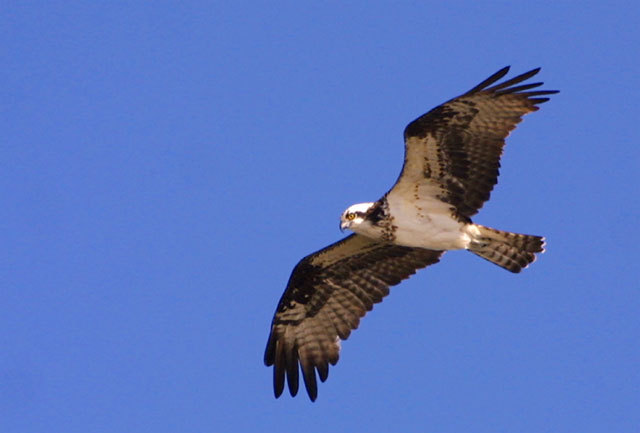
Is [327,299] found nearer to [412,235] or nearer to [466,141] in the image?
[412,235]

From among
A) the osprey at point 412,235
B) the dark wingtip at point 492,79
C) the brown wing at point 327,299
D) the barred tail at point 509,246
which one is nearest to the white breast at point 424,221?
the osprey at point 412,235

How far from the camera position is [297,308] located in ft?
43.5

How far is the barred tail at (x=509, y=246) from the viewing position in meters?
12.2

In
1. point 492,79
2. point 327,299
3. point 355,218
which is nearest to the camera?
point 492,79

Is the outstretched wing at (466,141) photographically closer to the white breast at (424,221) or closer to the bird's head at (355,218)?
the white breast at (424,221)

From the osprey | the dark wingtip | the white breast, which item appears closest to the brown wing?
the osprey

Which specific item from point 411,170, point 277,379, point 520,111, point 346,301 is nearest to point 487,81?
point 520,111

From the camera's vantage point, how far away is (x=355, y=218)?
12.1m

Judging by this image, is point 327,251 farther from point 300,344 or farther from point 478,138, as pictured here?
point 478,138

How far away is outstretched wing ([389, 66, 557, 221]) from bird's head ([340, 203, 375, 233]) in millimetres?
492

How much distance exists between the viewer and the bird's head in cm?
1206

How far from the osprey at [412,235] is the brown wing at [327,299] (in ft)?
0.04

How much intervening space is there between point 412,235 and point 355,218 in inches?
25.1

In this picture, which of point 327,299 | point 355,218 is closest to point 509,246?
point 355,218
